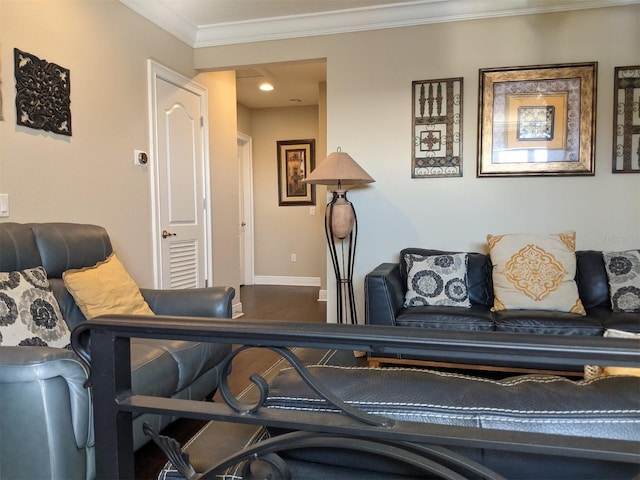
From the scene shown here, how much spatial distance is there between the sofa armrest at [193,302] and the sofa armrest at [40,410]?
95cm

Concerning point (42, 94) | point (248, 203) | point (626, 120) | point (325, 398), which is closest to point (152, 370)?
point (325, 398)

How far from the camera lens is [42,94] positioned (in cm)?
228

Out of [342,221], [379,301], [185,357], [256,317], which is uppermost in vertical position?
[342,221]

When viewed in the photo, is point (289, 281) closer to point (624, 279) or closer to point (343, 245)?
point (343, 245)

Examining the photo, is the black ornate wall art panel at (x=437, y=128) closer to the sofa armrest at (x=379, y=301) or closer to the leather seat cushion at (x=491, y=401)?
the sofa armrest at (x=379, y=301)

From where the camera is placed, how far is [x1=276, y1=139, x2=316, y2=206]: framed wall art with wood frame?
20.4 feet

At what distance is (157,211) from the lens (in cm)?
322

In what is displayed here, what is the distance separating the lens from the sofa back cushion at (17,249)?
1.82 metres

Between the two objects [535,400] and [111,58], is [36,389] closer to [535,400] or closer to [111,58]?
[535,400]

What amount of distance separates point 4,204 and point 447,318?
97.2 inches

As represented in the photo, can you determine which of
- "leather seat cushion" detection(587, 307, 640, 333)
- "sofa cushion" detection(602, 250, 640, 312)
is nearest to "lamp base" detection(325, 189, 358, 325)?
"leather seat cushion" detection(587, 307, 640, 333)

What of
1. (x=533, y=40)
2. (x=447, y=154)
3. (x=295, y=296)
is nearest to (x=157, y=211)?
(x=447, y=154)

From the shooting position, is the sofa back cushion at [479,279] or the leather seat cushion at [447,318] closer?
the leather seat cushion at [447,318]

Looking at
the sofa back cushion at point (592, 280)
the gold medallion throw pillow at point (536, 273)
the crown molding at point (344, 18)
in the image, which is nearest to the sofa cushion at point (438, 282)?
the gold medallion throw pillow at point (536, 273)
